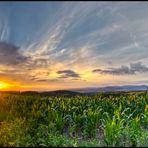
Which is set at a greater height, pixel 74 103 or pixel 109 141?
pixel 74 103

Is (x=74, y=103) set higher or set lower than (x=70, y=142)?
higher

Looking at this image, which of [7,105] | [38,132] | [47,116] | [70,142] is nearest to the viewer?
[70,142]

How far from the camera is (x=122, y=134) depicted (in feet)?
36.6

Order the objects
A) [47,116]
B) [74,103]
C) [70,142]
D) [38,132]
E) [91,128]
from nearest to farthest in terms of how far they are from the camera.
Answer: [70,142], [38,132], [91,128], [47,116], [74,103]

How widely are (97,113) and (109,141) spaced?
2.67m

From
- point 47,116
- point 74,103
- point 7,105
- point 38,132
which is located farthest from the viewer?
point 7,105

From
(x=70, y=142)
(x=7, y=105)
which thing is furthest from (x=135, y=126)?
(x=7, y=105)

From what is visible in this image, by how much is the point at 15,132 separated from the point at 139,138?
361cm

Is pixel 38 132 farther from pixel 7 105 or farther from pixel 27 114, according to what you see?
pixel 7 105

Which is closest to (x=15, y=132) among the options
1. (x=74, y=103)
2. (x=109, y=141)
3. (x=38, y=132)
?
(x=38, y=132)

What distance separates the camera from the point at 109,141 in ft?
34.7

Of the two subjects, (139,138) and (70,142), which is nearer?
(70,142)

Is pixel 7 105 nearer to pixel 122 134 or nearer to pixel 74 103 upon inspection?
pixel 74 103

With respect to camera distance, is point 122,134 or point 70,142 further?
point 122,134
